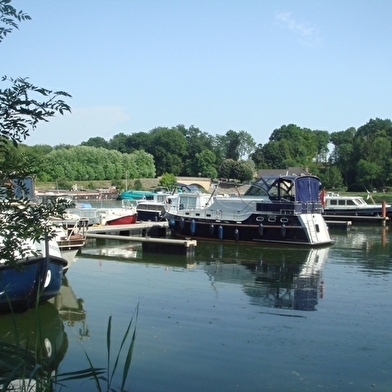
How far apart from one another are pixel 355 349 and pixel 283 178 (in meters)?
17.7

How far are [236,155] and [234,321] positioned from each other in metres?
111

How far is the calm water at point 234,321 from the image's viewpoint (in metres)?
9.12

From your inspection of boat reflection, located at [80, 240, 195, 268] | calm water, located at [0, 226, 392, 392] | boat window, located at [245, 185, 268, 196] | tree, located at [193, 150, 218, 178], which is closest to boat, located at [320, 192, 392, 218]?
boat window, located at [245, 185, 268, 196]

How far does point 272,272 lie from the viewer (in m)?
19.7

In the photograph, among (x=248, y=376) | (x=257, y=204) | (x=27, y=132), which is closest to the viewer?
(x=27, y=132)

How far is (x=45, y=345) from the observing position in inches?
424

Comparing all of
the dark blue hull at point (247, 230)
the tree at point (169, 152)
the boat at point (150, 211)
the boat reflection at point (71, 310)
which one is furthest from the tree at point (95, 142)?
the boat reflection at point (71, 310)

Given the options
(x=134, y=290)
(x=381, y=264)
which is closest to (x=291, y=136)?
(x=381, y=264)

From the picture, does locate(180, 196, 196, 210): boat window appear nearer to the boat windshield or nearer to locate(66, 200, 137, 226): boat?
locate(66, 200, 137, 226): boat

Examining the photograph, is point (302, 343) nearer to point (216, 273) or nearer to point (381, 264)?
point (216, 273)

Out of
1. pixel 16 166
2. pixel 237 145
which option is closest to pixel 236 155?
pixel 237 145

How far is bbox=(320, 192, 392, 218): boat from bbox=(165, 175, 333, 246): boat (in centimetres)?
1442

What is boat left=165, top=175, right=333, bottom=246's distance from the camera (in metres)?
26.7

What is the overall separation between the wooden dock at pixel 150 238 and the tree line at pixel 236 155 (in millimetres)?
41858
